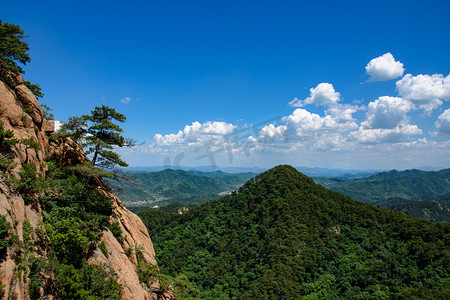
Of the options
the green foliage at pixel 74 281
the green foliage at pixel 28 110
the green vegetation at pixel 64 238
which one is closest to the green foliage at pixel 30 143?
the green vegetation at pixel 64 238

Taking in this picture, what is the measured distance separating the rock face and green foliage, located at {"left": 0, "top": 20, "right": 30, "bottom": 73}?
102 cm

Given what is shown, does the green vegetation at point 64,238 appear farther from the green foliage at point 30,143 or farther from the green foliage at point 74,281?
the green foliage at point 30,143

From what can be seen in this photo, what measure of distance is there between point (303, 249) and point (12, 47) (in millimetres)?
68346

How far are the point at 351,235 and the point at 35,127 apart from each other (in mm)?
75470

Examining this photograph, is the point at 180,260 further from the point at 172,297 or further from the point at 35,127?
the point at 35,127

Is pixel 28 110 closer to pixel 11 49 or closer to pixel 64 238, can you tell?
pixel 11 49

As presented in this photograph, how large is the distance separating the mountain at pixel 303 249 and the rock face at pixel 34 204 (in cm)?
3496

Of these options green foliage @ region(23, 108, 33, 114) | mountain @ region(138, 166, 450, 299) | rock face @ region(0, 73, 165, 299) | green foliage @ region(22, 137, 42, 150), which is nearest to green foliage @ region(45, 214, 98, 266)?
rock face @ region(0, 73, 165, 299)

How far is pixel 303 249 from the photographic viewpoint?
5884 centimetres

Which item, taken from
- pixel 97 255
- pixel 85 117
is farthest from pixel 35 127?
pixel 97 255

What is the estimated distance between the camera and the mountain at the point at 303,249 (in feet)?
151

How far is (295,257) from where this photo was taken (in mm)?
56031

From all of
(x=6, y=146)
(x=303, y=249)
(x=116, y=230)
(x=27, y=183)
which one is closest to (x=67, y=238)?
(x=27, y=183)

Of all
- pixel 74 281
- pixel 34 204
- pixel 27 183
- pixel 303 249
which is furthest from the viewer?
pixel 303 249
